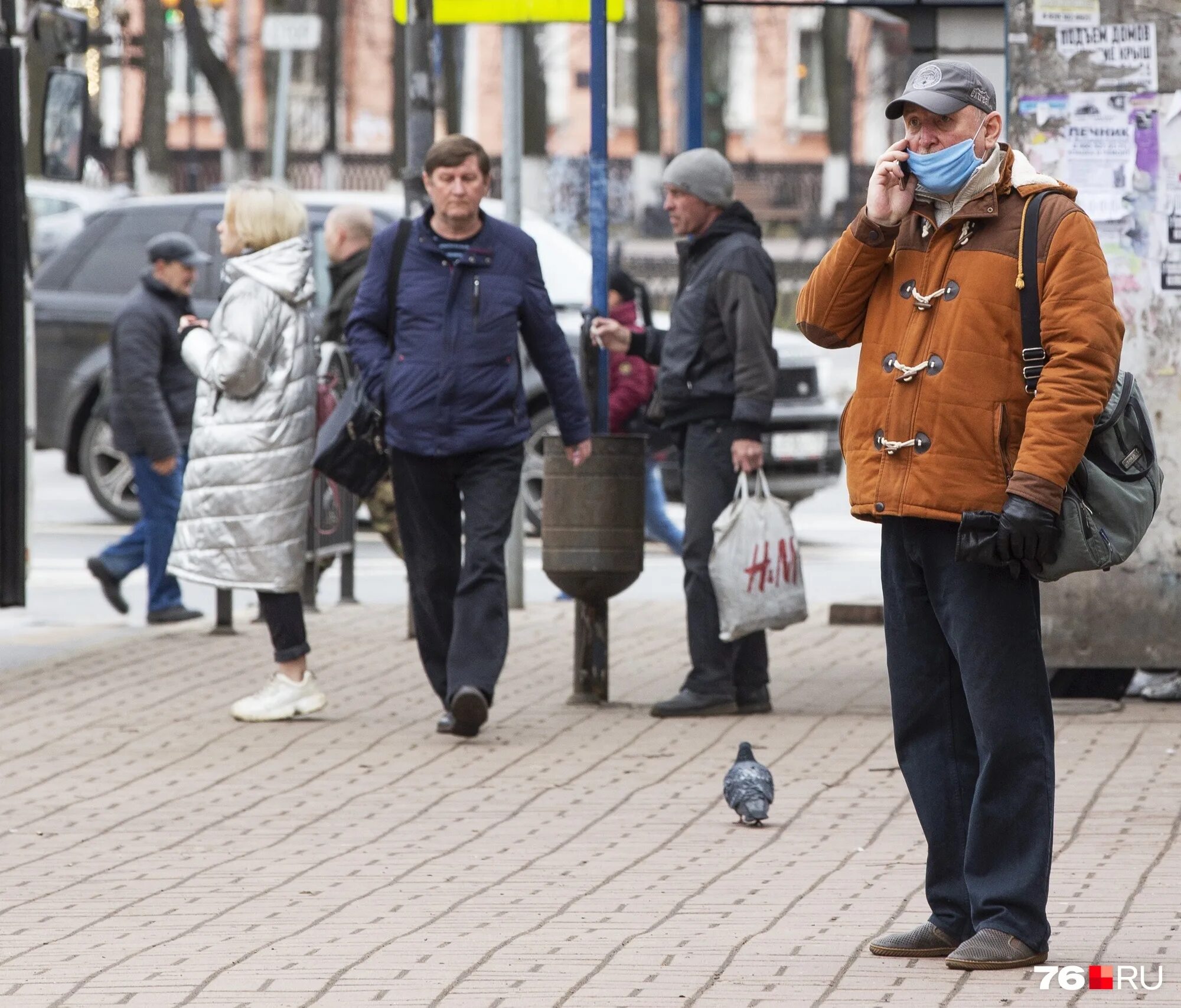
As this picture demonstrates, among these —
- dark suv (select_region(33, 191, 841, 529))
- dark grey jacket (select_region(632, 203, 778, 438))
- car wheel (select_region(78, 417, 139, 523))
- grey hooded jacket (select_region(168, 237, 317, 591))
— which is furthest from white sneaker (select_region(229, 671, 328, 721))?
car wheel (select_region(78, 417, 139, 523))

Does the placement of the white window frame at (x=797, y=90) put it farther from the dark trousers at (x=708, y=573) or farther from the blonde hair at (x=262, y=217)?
the blonde hair at (x=262, y=217)

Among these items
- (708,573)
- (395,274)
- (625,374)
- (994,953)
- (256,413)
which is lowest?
(994,953)

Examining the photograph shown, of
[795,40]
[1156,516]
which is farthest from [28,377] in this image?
[795,40]

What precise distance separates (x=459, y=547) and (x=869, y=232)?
143 inches

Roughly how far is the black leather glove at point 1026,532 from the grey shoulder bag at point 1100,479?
4 cm

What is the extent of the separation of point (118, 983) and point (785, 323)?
29.8 meters

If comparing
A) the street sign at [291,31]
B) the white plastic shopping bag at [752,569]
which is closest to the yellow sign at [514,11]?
the white plastic shopping bag at [752,569]

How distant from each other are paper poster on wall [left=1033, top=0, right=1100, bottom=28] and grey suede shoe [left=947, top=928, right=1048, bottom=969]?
4.22 metres

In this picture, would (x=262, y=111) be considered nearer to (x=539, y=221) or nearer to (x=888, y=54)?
(x=888, y=54)

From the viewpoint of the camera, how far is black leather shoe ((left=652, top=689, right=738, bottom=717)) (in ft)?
28.3

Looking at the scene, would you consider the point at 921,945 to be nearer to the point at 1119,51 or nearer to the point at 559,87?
the point at 1119,51

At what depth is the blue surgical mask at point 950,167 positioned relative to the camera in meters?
4.74

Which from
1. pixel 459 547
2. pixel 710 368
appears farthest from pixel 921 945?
pixel 710 368

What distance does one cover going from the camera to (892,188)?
4789mm
